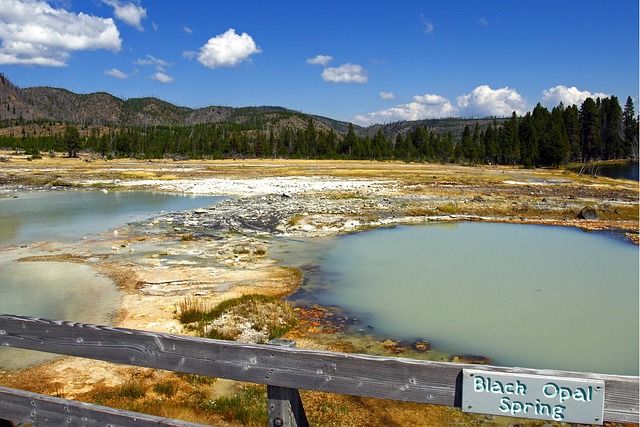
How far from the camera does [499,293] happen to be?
532 inches

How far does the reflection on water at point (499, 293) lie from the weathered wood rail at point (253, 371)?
6.48 metres

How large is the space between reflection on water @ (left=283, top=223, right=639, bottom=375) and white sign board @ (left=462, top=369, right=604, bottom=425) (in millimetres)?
6469

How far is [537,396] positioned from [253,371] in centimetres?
186

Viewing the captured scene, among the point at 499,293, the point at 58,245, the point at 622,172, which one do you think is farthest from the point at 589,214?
the point at 622,172

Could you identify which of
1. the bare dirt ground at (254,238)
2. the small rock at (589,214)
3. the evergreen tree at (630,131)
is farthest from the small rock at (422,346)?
the evergreen tree at (630,131)

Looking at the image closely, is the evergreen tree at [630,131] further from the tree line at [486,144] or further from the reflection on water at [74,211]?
the reflection on water at [74,211]

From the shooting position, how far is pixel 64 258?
16.5 metres

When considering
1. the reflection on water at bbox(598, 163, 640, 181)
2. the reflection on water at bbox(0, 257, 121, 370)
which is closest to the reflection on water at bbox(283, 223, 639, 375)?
the reflection on water at bbox(0, 257, 121, 370)

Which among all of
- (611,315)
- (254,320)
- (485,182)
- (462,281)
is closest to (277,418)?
(254,320)

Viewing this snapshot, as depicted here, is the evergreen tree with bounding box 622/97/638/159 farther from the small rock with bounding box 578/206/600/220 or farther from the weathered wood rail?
the weathered wood rail

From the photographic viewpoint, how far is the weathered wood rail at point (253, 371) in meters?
2.99

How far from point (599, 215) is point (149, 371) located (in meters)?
29.1

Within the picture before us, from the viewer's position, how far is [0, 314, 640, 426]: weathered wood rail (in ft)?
9.82

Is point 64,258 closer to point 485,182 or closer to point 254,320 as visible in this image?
point 254,320
